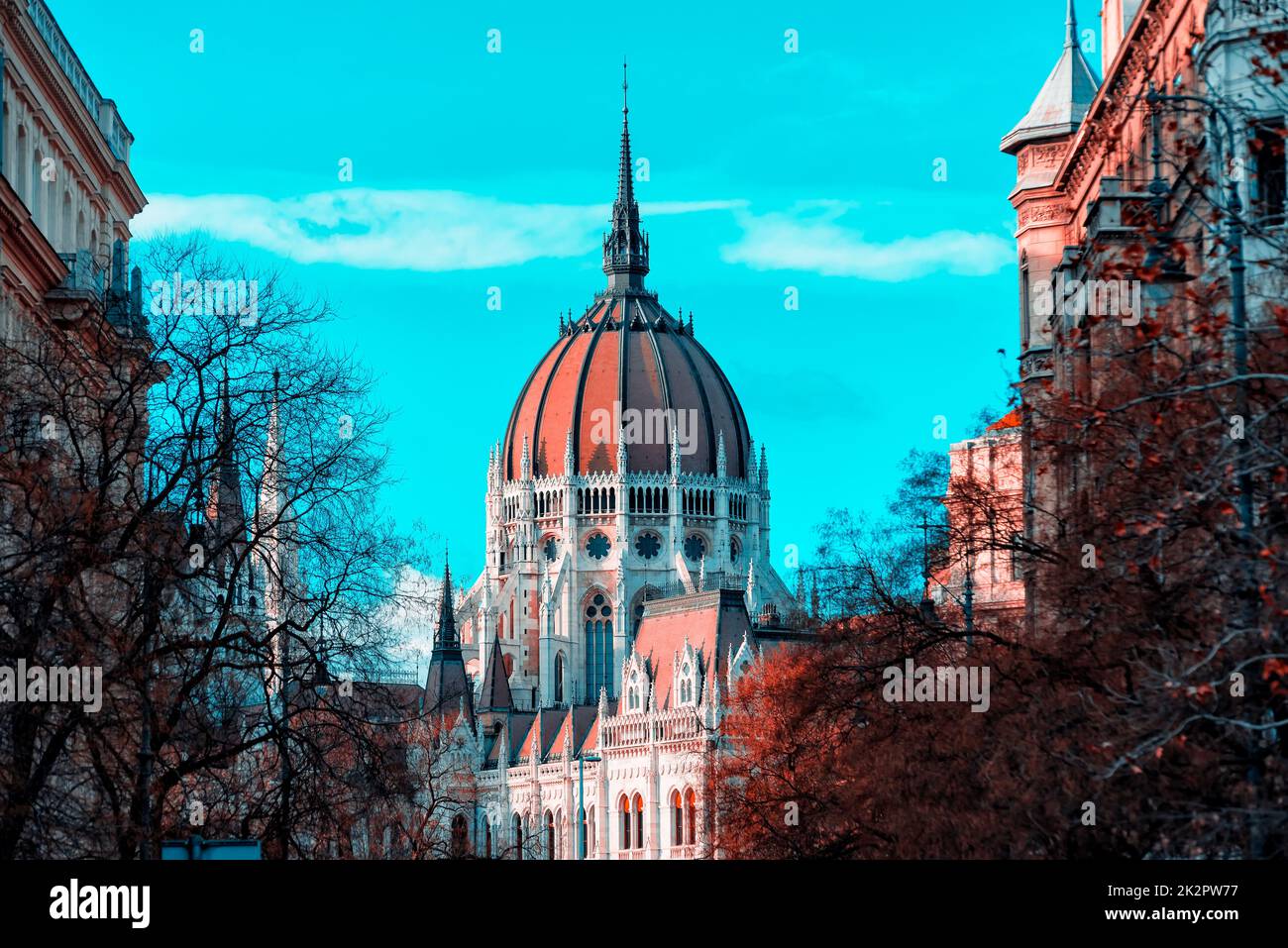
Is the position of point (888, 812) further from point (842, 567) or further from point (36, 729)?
point (36, 729)

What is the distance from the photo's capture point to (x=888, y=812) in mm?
50219

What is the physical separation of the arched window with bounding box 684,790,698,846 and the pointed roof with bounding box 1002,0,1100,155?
84426 mm

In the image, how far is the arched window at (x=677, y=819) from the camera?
15588cm

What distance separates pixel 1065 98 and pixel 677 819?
93.6m

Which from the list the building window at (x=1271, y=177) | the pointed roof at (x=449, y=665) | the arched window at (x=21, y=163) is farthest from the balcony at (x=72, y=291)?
the pointed roof at (x=449, y=665)

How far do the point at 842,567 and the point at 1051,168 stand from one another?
61.1ft

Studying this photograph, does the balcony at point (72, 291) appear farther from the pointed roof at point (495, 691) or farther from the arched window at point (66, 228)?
the pointed roof at point (495, 691)

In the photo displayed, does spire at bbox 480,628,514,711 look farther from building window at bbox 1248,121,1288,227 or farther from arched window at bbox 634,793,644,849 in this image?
building window at bbox 1248,121,1288,227

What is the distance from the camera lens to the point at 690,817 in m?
154

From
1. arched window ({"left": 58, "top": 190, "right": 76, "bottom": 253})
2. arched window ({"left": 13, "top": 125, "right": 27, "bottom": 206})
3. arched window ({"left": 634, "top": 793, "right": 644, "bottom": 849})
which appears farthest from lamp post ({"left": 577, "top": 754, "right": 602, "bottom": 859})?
arched window ({"left": 13, "top": 125, "right": 27, "bottom": 206})

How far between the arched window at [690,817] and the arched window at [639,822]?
21.6ft

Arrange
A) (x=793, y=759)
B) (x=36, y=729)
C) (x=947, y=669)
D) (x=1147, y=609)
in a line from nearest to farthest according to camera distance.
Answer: (x=1147, y=609) < (x=36, y=729) < (x=947, y=669) < (x=793, y=759)
